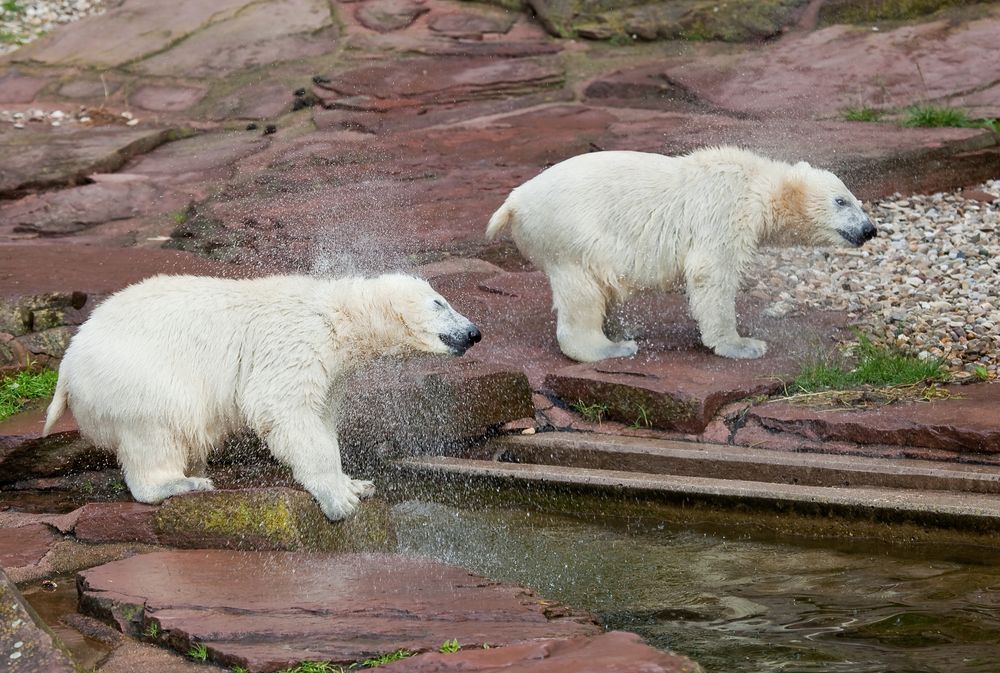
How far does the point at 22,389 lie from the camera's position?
611cm

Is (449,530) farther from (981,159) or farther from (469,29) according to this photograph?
(469,29)

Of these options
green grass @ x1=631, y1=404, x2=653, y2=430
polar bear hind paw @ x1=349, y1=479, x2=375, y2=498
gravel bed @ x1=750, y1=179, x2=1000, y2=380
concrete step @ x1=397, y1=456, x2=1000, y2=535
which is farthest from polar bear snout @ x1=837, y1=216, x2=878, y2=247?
polar bear hind paw @ x1=349, y1=479, x2=375, y2=498

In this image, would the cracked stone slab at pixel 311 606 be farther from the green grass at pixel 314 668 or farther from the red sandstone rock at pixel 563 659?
the red sandstone rock at pixel 563 659

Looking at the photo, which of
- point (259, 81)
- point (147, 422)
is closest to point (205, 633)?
point (147, 422)

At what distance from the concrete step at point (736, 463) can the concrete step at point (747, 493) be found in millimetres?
54

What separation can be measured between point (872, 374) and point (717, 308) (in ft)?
2.64

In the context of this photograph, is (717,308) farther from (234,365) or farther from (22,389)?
(22,389)

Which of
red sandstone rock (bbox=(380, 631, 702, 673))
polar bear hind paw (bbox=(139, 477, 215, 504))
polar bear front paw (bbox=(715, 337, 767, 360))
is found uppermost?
red sandstone rock (bbox=(380, 631, 702, 673))

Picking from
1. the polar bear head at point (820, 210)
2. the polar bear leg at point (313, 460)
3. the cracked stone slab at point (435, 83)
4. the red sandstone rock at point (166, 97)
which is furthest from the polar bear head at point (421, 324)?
the red sandstone rock at point (166, 97)

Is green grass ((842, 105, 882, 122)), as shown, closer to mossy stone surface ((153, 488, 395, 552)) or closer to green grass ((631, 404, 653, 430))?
green grass ((631, 404, 653, 430))

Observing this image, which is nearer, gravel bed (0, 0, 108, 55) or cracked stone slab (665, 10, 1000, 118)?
cracked stone slab (665, 10, 1000, 118)

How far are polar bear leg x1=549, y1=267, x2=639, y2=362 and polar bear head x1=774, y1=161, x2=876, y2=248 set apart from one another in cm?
102

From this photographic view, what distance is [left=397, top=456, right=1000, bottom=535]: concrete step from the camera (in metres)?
4.45

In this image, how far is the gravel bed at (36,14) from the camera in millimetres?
12203
